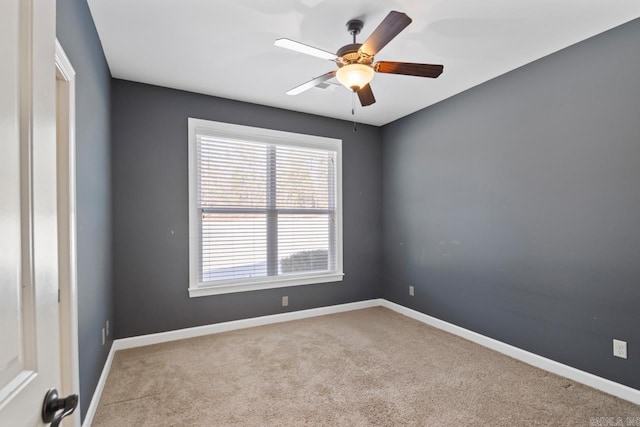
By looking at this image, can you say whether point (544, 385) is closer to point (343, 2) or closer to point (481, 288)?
point (481, 288)

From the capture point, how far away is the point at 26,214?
25.0 inches

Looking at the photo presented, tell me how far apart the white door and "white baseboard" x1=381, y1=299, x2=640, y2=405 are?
3.24 m

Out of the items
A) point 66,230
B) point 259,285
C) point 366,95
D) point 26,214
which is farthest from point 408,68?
point 259,285

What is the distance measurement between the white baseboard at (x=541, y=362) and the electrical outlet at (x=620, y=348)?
8.3 inches

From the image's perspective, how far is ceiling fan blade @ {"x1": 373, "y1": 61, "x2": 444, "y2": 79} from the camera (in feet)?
6.86

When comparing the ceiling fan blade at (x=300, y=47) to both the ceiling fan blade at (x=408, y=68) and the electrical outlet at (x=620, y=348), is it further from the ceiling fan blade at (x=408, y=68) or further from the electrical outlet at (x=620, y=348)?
the electrical outlet at (x=620, y=348)

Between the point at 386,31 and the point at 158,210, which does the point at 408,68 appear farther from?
the point at 158,210

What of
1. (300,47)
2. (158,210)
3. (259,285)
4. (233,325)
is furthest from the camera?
(259,285)

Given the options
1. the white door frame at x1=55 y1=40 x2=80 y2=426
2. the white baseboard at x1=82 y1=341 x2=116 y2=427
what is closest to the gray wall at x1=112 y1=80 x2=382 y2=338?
the white baseboard at x1=82 y1=341 x2=116 y2=427

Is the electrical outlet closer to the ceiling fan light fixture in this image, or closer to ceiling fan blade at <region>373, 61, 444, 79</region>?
ceiling fan blade at <region>373, 61, 444, 79</region>

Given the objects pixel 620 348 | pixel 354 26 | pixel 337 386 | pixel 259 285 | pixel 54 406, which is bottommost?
pixel 337 386

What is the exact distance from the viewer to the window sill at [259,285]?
347 centimetres

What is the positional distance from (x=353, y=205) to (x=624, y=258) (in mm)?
2794

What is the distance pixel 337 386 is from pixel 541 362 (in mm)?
1763
